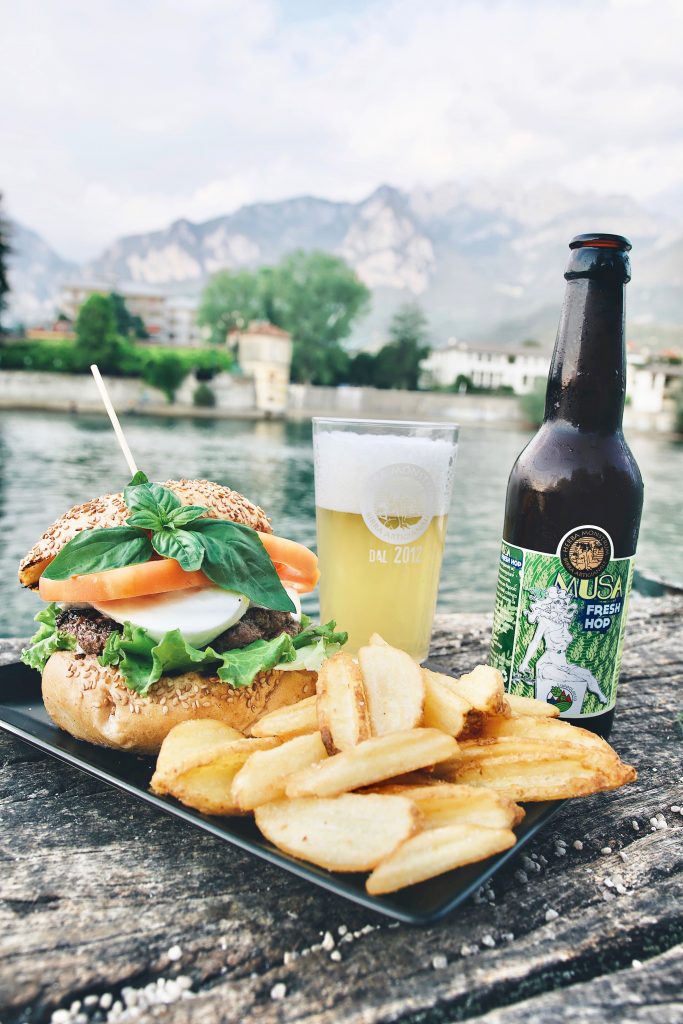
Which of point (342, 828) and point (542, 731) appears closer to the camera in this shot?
point (342, 828)

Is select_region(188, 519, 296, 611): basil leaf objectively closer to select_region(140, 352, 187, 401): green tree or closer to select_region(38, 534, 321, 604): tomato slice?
select_region(38, 534, 321, 604): tomato slice

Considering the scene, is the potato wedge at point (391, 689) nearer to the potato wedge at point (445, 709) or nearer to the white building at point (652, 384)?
the potato wedge at point (445, 709)

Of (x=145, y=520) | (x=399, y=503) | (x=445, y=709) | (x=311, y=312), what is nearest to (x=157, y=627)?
(x=145, y=520)

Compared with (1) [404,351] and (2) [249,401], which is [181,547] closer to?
(2) [249,401]

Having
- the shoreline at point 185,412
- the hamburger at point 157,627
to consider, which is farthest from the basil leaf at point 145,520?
the shoreline at point 185,412


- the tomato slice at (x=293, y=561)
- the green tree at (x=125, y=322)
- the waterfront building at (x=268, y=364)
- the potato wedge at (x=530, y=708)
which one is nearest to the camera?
the potato wedge at (x=530, y=708)

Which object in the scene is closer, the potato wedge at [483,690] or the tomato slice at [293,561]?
the potato wedge at [483,690]
